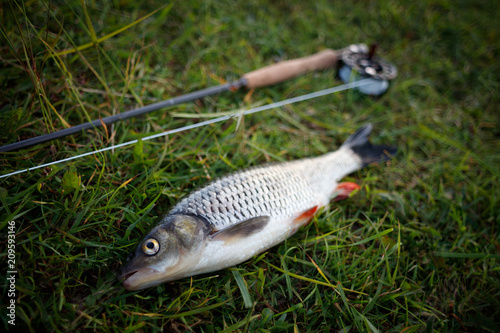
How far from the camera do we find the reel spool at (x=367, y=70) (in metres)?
3.71

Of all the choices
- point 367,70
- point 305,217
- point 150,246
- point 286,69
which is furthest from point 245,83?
point 150,246

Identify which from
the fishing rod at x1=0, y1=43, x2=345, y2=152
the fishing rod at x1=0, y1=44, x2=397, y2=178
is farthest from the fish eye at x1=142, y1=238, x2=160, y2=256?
the fishing rod at x1=0, y1=44, x2=397, y2=178

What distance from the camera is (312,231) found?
2.61m

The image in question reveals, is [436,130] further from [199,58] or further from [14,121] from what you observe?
[14,121]

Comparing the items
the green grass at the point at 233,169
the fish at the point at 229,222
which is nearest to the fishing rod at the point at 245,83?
the green grass at the point at 233,169

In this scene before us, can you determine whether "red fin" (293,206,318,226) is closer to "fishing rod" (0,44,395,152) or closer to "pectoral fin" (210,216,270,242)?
"pectoral fin" (210,216,270,242)

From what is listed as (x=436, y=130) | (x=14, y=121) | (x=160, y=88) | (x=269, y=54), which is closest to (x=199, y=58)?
(x=160, y=88)

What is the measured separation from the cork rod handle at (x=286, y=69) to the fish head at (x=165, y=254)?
1983 millimetres

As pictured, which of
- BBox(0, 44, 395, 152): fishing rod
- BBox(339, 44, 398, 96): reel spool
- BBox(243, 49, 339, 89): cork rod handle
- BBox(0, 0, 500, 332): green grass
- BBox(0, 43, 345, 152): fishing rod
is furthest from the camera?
BBox(339, 44, 398, 96): reel spool

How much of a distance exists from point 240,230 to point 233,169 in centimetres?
Result: 87

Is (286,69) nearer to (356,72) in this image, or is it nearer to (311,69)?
(311,69)

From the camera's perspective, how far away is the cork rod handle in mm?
3414

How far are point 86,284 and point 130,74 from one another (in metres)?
2.11

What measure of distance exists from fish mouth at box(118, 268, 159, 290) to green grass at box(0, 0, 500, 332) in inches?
4.9
